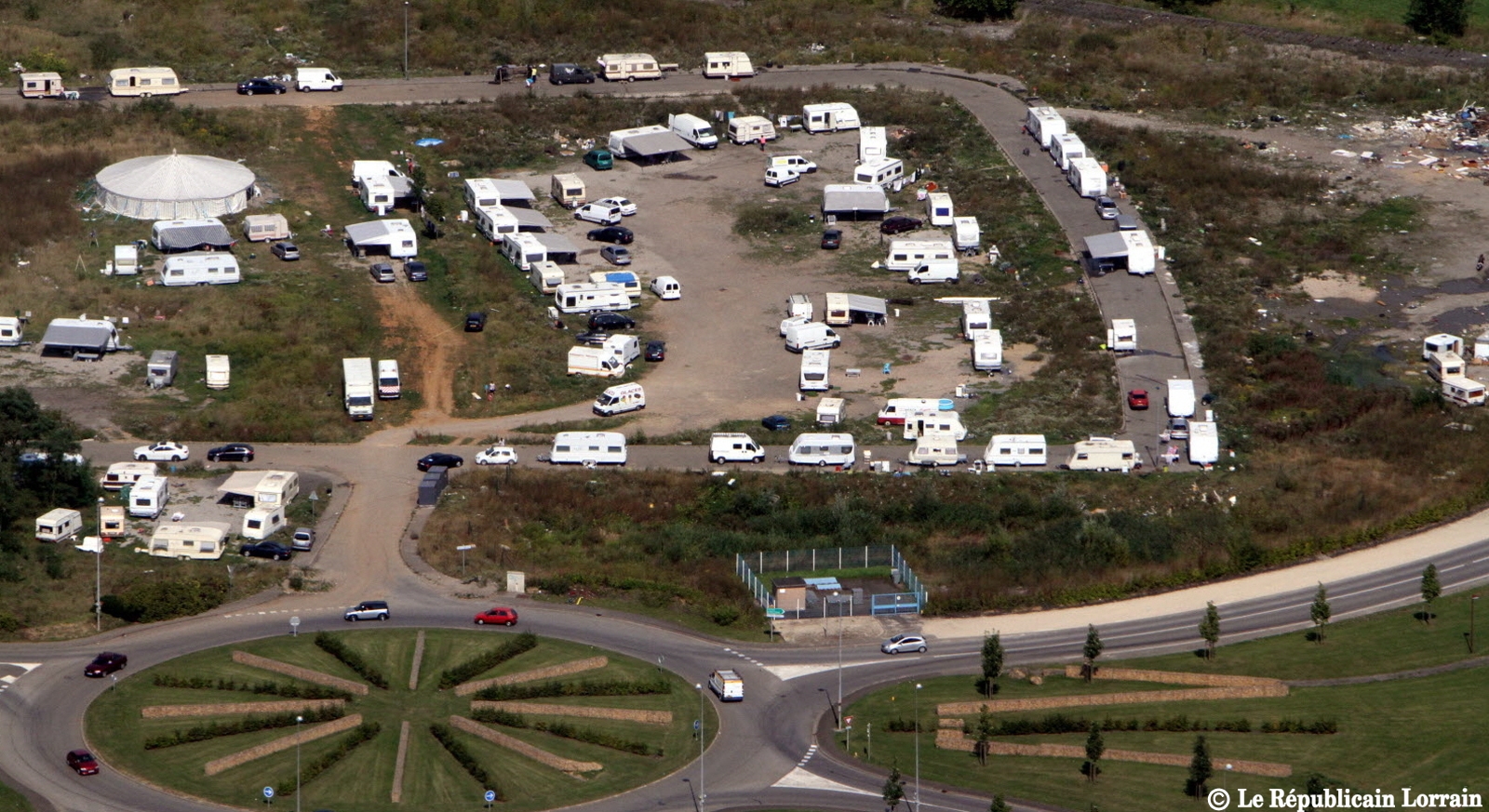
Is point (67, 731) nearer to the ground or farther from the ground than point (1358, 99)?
nearer to the ground

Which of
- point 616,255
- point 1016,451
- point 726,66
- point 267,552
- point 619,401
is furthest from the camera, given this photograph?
point 726,66

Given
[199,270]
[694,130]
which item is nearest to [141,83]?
[199,270]

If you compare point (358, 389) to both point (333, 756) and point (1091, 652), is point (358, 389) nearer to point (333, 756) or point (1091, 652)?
point (333, 756)

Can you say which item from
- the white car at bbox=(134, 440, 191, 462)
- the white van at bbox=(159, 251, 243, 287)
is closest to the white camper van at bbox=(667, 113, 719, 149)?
the white van at bbox=(159, 251, 243, 287)

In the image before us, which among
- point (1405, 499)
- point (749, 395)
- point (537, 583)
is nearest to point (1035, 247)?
point (749, 395)

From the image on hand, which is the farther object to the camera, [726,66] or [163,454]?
[726,66]

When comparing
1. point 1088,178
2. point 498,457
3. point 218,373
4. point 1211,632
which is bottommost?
point 1211,632

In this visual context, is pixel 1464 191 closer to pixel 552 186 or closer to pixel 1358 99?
pixel 1358 99

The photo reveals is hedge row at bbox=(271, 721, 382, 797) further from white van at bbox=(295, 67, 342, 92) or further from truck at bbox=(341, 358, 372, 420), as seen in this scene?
white van at bbox=(295, 67, 342, 92)

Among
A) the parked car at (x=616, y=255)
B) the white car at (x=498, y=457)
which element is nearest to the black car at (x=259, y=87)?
the parked car at (x=616, y=255)
